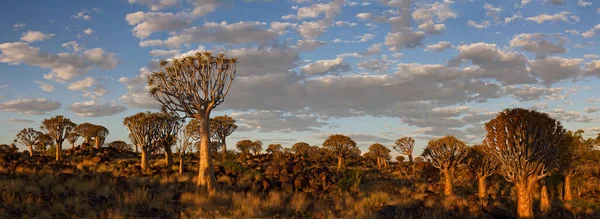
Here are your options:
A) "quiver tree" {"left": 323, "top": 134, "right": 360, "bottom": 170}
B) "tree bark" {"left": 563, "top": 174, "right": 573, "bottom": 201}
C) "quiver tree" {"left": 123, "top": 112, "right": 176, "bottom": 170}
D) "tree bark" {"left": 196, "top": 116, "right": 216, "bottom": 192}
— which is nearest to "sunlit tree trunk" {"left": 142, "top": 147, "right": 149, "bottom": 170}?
"quiver tree" {"left": 123, "top": 112, "right": 176, "bottom": 170}

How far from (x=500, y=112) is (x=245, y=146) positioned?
49.8 metres

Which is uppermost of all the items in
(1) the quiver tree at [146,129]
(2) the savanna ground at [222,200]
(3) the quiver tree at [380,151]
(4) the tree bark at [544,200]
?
(1) the quiver tree at [146,129]

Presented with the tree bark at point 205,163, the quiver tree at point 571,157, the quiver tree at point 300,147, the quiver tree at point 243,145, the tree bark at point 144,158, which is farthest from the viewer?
the quiver tree at point 243,145

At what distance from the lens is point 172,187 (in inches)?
730

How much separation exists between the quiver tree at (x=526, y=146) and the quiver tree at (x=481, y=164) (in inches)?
370

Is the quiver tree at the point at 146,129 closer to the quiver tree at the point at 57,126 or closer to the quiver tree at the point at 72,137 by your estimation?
the quiver tree at the point at 57,126

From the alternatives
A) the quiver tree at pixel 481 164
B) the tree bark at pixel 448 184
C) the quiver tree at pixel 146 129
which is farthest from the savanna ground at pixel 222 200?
the quiver tree at pixel 146 129

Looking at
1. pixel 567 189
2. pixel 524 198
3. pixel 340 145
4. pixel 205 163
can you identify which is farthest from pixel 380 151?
pixel 205 163

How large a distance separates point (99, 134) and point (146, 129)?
1069 inches

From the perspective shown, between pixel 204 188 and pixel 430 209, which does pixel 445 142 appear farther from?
pixel 204 188

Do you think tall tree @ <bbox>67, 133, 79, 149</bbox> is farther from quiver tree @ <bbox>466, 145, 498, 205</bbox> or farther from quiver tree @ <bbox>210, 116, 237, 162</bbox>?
quiver tree @ <bbox>466, 145, 498, 205</bbox>

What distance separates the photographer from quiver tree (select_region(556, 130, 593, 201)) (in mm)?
24961

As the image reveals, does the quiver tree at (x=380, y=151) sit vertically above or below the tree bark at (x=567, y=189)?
above

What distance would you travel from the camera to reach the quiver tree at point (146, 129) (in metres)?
29.3
